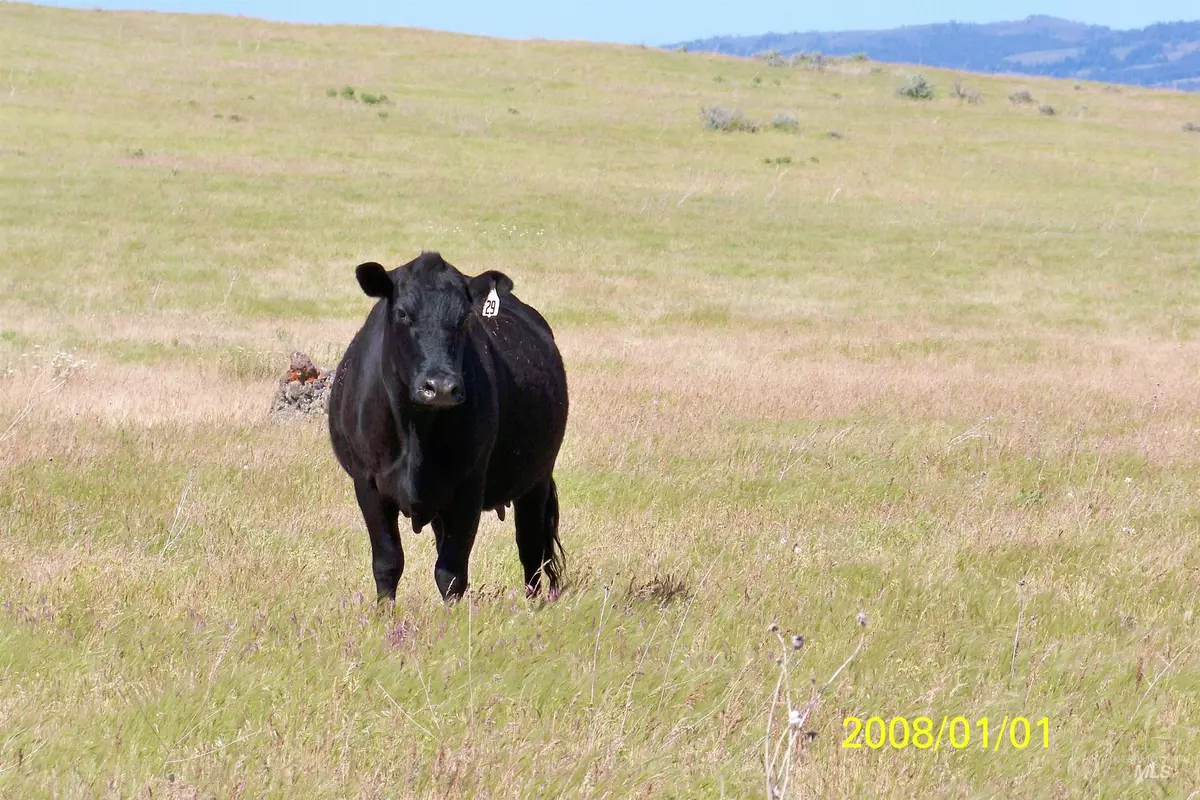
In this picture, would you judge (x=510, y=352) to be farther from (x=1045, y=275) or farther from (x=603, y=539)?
(x=1045, y=275)

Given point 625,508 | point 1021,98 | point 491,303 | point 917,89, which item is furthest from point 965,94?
point 491,303

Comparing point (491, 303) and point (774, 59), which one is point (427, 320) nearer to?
point (491, 303)

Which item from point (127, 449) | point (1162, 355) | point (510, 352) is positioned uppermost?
point (510, 352)

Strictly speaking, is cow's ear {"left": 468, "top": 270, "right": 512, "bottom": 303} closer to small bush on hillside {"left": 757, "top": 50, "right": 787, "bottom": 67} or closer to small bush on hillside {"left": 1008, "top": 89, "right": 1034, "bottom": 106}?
small bush on hillside {"left": 1008, "top": 89, "right": 1034, "bottom": 106}

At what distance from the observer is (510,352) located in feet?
23.2

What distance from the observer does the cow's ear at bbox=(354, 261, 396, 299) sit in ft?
A: 19.6

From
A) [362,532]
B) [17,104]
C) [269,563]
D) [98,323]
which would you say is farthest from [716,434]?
[17,104]

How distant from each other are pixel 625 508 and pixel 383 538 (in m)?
3.09

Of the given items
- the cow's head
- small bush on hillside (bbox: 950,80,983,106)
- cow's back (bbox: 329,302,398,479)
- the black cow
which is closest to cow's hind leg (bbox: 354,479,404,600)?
the black cow

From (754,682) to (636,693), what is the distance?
509 millimetres

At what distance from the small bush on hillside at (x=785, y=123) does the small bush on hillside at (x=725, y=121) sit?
38.1 inches

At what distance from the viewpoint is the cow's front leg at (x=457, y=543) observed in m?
6.05

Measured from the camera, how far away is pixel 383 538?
20.3 ft

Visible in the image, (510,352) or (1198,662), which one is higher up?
(510,352)
